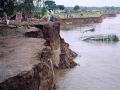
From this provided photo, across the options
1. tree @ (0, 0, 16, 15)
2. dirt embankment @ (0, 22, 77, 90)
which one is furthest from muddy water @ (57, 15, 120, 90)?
tree @ (0, 0, 16, 15)

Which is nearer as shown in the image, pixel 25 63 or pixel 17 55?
pixel 25 63

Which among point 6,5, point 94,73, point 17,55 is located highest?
point 6,5

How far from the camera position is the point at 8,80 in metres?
14.3

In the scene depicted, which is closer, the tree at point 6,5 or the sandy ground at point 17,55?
the sandy ground at point 17,55

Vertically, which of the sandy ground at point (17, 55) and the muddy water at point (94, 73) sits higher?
the sandy ground at point (17, 55)

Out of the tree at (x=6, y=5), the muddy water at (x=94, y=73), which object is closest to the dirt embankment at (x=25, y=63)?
the muddy water at (x=94, y=73)

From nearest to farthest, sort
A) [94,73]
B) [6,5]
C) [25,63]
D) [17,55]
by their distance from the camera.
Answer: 1. [25,63]
2. [17,55]
3. [94,73]
4. [6,5]

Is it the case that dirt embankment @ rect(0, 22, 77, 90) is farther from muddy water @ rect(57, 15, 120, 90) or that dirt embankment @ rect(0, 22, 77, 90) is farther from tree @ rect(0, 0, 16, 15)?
tree @ rect(0, 0, 16, 15)

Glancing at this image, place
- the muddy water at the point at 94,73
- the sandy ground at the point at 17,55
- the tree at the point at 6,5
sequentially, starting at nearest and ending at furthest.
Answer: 1. the sandy ground at the point at 17,55
2. the muddy water at the point at 94,73
3. the tree at the point at 6,5

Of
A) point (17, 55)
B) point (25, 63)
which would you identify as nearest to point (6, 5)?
point (17, 55)

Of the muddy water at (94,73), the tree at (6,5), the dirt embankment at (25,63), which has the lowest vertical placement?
the muddy water at (94,73)

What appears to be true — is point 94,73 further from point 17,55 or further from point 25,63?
point 25,63

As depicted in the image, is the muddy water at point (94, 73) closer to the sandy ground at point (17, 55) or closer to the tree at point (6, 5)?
the sandy ground at point (17, 55)

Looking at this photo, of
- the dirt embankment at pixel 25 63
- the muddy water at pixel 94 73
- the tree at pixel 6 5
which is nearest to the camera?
the dirt embankment at pixel 25 63
